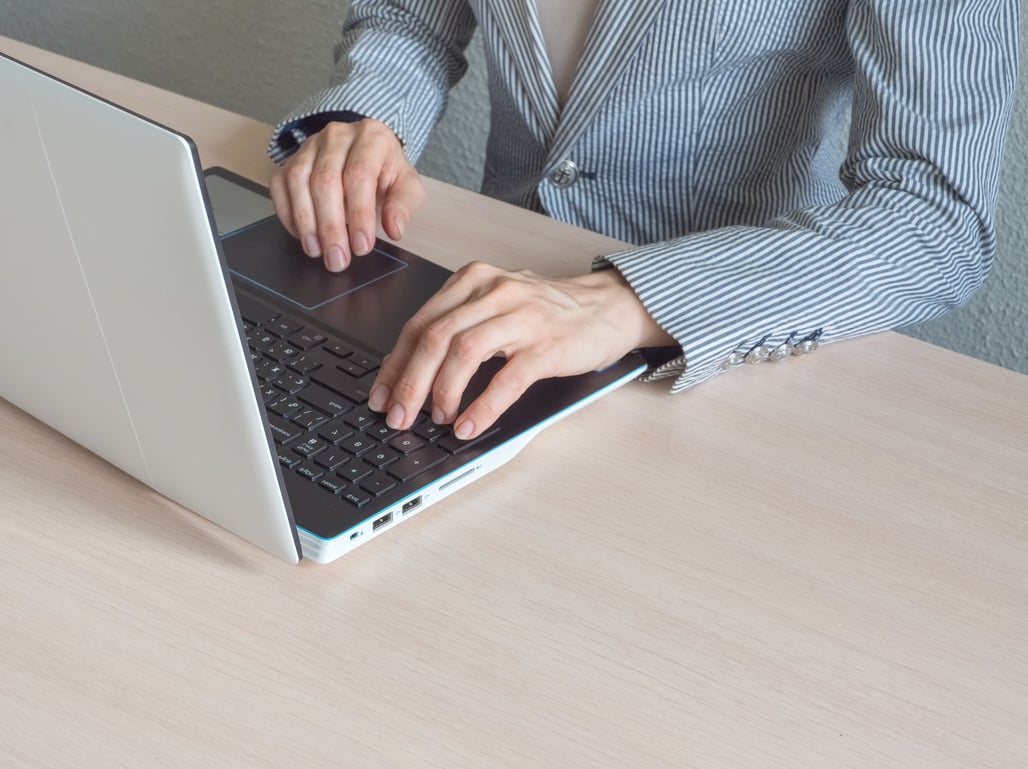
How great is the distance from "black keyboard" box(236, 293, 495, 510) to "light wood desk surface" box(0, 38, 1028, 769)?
3 cm

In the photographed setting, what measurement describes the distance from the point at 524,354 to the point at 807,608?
209mm

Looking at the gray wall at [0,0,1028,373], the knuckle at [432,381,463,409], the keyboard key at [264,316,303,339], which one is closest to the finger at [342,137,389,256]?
the keyboard key at [264,316,303,339]

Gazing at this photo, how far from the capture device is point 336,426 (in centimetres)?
58

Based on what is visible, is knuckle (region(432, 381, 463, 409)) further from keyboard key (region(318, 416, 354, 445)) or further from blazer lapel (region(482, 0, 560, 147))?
blazer lapel (region(482, 0, 560, 147))

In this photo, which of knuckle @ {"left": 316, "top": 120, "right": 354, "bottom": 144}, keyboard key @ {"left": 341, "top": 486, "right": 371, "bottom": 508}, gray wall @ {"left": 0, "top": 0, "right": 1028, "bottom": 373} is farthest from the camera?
gray wall @ {"left": 0, "top": 0, "right": 1028, "bottom": 373}

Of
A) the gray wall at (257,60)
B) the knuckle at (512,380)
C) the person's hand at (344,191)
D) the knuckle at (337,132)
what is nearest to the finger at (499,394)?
the knuckle at (512,380)

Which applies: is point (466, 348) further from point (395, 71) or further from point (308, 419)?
point (395, 71)

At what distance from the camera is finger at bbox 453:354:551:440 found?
589 millimetres

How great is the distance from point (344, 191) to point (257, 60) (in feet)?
3.91

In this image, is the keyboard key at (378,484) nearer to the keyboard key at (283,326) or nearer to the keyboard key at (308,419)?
the keyboard key at (308,419)

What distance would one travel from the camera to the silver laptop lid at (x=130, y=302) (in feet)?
1.32

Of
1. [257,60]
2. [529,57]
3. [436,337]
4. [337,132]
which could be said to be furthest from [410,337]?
[257,60]

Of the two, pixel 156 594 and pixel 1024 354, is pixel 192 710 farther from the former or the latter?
pixel 1024 354

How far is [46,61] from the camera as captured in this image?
109 cm
